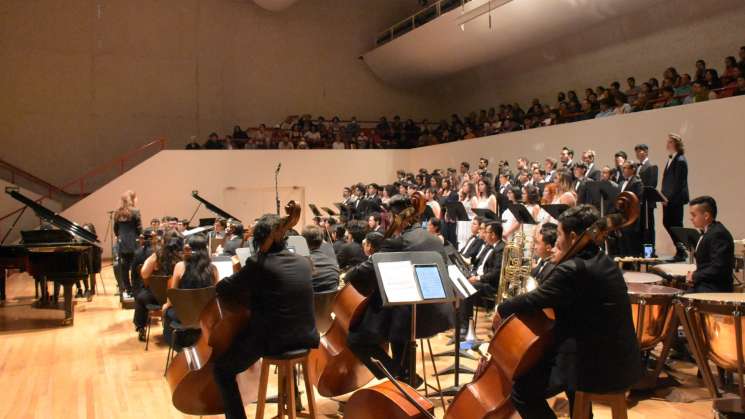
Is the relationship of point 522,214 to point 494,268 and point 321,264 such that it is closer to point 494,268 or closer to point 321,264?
point 494,268

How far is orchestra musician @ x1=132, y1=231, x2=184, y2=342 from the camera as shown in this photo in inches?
270

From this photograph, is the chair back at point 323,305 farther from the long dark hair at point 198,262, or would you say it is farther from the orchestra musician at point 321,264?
the long dark hair at point 198,262

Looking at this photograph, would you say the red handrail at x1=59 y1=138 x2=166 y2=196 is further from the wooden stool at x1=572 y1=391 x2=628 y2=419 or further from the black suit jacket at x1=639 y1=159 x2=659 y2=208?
the wooden stool at x1=572 y1=391 x2=628 y2=419

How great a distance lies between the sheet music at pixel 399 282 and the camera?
3912 millimetres

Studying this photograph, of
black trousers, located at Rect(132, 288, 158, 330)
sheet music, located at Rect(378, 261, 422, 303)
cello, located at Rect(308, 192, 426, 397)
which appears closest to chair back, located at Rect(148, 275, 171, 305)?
black trousers, located at Rect(132, 288, 158, 330)

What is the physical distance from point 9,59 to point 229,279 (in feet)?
53.6

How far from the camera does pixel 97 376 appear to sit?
19.6ft

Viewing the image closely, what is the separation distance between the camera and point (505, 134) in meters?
14.0

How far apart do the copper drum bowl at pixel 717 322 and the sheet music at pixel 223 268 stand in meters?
3.80

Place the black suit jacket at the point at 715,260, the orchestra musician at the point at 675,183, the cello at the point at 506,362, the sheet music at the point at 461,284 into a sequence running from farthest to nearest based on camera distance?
the orchestra musician at the point at 675,183
the black suit jacket at the point at 715,260
the sheet music at the point at 461,284
the cello at the point at 506,362

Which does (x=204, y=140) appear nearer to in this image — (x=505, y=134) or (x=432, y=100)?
(x=432, y=100)

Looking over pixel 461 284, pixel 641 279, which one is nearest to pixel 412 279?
pixel 461 284

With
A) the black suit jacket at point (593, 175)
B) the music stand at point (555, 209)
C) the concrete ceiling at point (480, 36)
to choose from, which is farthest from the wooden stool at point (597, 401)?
the concrete ceiling at point (480, 36)

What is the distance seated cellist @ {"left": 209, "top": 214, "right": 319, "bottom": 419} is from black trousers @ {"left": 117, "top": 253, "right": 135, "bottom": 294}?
6.01 m
